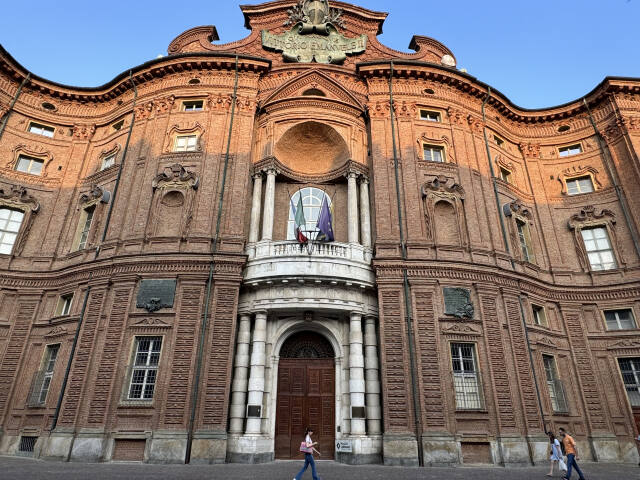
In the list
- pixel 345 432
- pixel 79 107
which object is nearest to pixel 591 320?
pixel 345 432

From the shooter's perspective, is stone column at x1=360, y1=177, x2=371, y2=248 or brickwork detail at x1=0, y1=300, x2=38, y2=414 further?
stone column at x1=360, y1=177, x2=371, y2=248

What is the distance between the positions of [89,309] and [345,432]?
40.0ft

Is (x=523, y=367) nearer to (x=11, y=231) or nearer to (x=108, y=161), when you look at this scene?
(x=108, y=161)

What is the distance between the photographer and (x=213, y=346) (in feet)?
53.5

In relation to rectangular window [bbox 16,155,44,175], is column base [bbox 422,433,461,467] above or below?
below

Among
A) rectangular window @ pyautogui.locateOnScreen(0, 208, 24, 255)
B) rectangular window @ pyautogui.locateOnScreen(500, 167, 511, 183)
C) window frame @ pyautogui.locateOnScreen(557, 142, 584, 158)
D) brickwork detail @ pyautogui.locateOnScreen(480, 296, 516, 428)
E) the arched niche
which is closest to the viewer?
brickwork detail @ pyautogui.locateOnScreen(480, 296, 516, 428)

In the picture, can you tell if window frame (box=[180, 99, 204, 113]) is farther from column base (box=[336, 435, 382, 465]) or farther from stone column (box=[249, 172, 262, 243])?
column base (box=[336, 435, 382, 465])

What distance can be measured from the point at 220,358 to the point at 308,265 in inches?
204

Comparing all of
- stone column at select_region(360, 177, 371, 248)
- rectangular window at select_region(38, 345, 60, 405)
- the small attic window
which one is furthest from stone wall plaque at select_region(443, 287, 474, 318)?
rectangular window at select_region(38, 345, 60, 405)

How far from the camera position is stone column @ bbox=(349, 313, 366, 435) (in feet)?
52.1

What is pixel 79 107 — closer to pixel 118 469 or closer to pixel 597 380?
pixel 118 469

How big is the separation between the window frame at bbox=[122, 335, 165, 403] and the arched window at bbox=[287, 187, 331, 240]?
795 cm

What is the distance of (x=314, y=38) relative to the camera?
2591 cm

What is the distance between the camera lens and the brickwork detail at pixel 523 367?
655 inches
